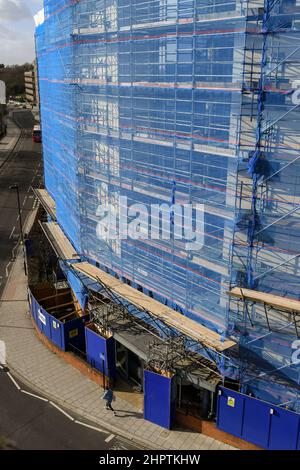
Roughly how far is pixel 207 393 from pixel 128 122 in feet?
30.8

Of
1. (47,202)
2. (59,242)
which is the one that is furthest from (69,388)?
(47,202)

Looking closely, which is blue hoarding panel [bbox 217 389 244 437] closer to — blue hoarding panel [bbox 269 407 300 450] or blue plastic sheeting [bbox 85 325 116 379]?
blue hoarding panel [bbox 269 407 300 450]

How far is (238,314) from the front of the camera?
519 inches

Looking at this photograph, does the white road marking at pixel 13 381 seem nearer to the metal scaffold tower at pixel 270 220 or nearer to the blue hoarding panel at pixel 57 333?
the blue hoarding panel at pixel 57 333

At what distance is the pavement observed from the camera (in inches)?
555

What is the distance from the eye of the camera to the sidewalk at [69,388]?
14.1m

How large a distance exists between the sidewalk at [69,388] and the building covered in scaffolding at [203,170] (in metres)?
1.84

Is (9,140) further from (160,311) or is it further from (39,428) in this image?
(39,428)

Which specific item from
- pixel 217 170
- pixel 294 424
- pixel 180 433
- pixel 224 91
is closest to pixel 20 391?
pixel 180 433

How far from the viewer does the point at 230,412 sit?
1368 cm

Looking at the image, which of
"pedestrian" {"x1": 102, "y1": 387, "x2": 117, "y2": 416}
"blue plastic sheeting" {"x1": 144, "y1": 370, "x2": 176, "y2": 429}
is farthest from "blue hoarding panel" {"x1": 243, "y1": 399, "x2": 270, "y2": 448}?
"pedestrian" {"x1": 102, "y1": 387, "x2": 117, "y2": 416}

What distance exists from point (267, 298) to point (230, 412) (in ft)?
13.1

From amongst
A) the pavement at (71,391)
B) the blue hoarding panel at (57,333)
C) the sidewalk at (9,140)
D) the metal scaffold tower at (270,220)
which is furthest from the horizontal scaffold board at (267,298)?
the sidewalk at (9,140)
